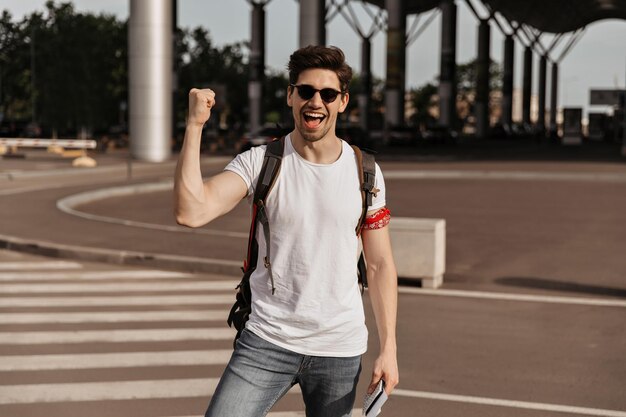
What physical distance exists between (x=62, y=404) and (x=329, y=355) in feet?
13.2

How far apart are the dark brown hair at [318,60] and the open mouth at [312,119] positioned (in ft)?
0.43

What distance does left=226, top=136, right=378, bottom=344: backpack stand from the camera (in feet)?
12.9

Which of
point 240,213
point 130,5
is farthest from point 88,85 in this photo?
point 240,213

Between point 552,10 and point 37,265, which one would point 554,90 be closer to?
point 552,10

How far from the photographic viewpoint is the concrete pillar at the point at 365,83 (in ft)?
315

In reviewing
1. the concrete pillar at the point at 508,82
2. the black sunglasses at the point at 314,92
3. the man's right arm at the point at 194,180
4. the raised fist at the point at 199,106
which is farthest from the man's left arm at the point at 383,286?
the concrete pillar at the point at 508,82

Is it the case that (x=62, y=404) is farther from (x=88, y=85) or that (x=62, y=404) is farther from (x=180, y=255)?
(x=88, y=85)

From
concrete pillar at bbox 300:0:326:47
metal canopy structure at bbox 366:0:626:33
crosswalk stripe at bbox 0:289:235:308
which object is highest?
metal canopy structure at bbox 366:0:626:33

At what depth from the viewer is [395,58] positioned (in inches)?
3061

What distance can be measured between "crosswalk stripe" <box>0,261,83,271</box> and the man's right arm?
39.1ft

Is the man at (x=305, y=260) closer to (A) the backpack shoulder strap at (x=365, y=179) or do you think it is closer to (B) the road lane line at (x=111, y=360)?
(A) the backpack shoulder strap at (x=365, y=179)

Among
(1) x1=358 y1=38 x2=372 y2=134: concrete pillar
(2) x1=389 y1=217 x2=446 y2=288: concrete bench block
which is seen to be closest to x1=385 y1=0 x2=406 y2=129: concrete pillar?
(1) x1=358 y1=38 x2=372 y2=134: concrete pillar

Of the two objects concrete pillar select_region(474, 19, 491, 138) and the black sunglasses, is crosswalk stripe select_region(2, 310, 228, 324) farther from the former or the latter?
concrete pillar select_region(474, 19, 491, 138)

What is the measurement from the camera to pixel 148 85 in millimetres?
46875
